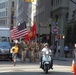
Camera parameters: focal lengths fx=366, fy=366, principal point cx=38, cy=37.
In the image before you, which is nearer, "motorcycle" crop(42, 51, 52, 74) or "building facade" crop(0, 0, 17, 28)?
"motorcycle" crop(42, 51, 52, 74)

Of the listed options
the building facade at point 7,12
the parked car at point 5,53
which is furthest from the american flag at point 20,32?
the building facade at point 7,12

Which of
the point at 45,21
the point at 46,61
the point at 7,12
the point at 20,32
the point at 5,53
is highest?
the point at 7,12

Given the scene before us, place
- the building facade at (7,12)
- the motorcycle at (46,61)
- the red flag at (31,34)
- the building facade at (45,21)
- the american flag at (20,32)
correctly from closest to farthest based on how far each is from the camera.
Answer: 1. the motorcycle at (46,61)
2. the red flag at (31,34)
3. the american flag at (20,32)
4. the building facade at (45,21)
5. the building facade at (7,12)

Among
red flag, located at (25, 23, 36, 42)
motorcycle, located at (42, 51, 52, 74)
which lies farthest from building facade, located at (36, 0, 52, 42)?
motorcycle, located at (42, 51, 52, 74)

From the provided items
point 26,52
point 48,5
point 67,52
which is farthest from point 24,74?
point 48,5

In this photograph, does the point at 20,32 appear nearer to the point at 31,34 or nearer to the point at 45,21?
the point at 31,34

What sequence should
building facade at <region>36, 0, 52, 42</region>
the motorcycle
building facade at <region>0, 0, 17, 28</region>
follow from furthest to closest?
building facade at <region>0, 0, 17, 28</region>, building facade at <region>36, 0, 52, 42</region>, the motorcycle

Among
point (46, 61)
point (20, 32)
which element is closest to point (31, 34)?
point (20, 32)

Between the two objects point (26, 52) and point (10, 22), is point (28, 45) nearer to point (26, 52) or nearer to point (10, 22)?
point (26, 52)

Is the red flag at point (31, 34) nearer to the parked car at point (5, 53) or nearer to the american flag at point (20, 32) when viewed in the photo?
the american flag at point (20, 32)

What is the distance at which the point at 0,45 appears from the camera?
3372 cm

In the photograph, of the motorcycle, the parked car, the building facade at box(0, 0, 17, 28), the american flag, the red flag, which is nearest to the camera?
the motorcycle

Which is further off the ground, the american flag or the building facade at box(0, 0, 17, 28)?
the building facade at box(0, 0, 17, 28)

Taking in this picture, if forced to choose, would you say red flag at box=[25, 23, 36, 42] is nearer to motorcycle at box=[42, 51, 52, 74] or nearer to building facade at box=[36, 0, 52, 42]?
motorcycle at box=[42, 51, 52, 74]
